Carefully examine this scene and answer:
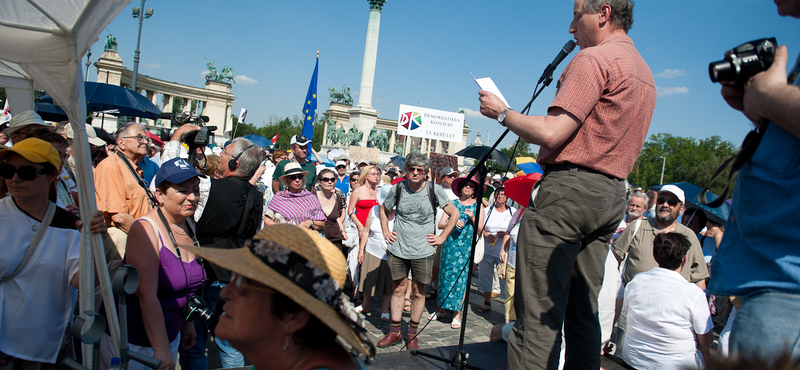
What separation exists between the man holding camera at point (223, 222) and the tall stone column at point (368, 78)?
43.0m

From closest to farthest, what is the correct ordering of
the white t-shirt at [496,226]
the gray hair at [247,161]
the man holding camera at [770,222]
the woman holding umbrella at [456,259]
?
the man holding camera at [770,222], the gray hair at [247,161], the woman holding umbrella at [456,259], the white t-shirt at [496,226]

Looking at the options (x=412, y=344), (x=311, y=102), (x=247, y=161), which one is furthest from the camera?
(x=311, y=102)

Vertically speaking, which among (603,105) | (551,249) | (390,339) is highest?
(603,105)

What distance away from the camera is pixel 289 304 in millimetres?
1363

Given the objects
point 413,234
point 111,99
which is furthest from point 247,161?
point 111,99

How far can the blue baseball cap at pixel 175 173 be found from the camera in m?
3.03

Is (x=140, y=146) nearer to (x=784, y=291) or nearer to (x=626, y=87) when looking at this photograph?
(x=626, y=87)

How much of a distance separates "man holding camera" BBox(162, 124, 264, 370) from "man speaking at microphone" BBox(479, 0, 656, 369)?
7.83ft

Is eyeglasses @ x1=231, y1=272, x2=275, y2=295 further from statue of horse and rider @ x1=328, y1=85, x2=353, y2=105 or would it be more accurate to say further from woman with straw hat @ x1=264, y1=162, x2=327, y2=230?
statue of horse and rider @ x1=328, y1=85, x2=353, y2=105

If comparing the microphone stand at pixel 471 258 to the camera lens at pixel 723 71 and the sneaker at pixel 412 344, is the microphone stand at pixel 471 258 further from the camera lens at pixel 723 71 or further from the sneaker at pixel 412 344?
the sneaker at pixel 412 344

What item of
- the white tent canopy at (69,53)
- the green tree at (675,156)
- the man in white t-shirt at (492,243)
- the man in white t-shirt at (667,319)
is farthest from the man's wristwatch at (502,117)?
the green tree at (675,156)

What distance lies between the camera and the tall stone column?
4641 cm

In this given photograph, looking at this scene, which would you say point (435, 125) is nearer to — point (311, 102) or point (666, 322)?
point (311, 102)

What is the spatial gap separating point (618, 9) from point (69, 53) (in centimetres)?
289
